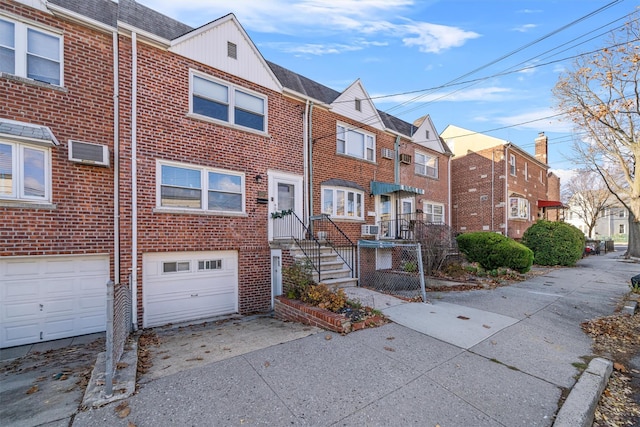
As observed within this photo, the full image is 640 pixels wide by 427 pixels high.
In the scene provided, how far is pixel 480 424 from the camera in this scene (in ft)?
9.07

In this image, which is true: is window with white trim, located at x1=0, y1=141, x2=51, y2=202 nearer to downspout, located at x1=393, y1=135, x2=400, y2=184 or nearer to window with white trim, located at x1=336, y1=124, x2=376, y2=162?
window with white trim, located at x1=336, y1=124, x2=376, y2=162

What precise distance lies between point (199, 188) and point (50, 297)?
3770 millimetres

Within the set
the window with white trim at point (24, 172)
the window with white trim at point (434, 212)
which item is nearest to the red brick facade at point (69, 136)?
Answer: the window with white trim at point (24, 172)

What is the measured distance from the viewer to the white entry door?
28.6ft

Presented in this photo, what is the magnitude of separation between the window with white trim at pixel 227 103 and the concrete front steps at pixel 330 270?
4117 mm

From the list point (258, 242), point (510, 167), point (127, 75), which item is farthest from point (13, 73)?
point (510, 167)

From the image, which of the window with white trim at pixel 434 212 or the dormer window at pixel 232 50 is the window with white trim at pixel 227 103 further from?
the window with white trim at pixel 434 212

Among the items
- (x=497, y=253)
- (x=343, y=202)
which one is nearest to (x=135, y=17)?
(x=343, y=202)

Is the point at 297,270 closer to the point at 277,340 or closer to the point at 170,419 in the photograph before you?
the point at 277,340

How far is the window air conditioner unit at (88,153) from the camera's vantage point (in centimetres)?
581

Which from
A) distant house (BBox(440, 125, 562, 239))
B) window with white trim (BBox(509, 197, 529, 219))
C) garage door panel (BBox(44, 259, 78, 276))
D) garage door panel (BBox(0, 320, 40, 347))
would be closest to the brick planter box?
garage door panel (BBox(44, 259, 78, 276))

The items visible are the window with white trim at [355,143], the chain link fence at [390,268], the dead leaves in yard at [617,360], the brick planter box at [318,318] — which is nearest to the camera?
the dead leaves in yard at [617,360]

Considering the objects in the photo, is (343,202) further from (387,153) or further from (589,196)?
(589,196)

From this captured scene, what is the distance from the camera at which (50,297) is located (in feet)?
19.2
